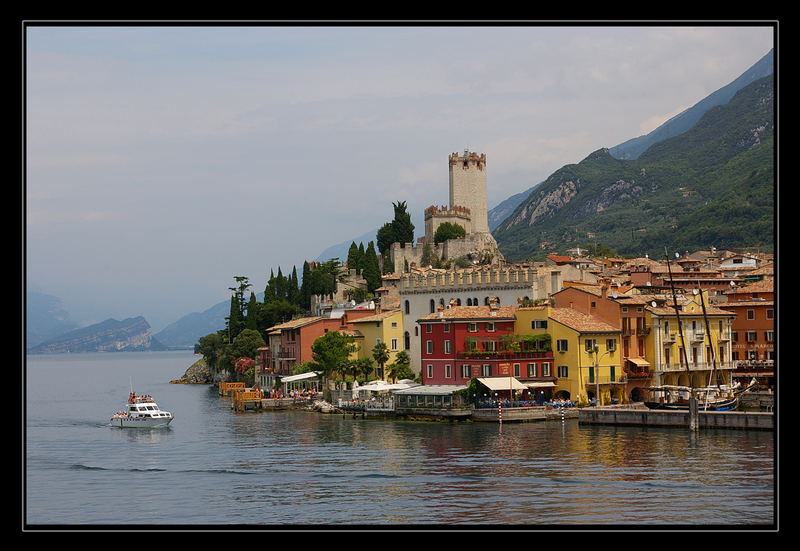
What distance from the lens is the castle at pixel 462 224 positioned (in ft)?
288

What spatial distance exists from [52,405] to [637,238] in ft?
314

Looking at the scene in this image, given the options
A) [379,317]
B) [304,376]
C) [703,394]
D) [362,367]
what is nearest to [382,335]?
[379,317]

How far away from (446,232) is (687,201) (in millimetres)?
88825

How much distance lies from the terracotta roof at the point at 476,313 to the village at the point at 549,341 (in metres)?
0.06

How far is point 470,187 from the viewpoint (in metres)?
98.1

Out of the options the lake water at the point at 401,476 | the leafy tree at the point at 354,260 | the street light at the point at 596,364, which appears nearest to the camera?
the lake water at the point at 401,476

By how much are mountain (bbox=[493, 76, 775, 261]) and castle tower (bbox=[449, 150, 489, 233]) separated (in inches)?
1416

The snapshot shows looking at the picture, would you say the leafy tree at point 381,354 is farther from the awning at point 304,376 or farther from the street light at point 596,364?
the street light at point 596,364

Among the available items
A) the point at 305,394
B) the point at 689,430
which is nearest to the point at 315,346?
the point at 305,394

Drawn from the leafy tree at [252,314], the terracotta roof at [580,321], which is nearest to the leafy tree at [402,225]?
the leafy tree at [252,314]

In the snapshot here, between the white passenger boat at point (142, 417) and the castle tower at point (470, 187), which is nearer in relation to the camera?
the white passenger boat at point (142, 417)

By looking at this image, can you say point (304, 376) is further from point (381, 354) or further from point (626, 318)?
point (626, 318)
